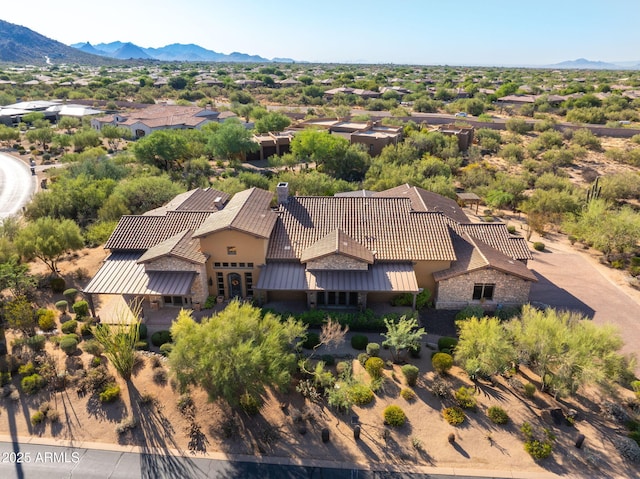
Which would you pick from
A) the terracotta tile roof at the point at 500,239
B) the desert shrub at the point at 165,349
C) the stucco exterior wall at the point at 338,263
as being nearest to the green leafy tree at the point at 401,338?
the stucco exterior wall at the point at 338,263

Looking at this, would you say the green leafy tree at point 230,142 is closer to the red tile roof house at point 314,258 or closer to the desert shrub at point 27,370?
the red tile roof house at point 314,258

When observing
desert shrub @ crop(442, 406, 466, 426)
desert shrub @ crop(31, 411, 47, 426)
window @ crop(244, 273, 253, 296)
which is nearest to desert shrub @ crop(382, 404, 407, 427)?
desert shrub @ crop(442, 406, 466, 426)

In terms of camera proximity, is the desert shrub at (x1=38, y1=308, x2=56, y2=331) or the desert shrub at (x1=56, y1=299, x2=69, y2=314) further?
the desert shrub at (x1=56, y1=299, x2=69, y2=314)

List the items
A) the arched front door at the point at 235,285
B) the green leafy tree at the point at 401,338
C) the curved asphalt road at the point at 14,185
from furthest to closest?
the curved asphalt road at the point at 14,185 → the arched front door at the point at 235,285 → the green leafy tree at the point at 401,338

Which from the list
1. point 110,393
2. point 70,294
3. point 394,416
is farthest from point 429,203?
point 70,294

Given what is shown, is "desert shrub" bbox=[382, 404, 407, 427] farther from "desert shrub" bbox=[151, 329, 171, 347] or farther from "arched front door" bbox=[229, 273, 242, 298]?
"desert shrub" bbox=[151, 329, 171, 347]

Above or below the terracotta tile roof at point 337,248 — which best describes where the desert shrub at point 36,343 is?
below
